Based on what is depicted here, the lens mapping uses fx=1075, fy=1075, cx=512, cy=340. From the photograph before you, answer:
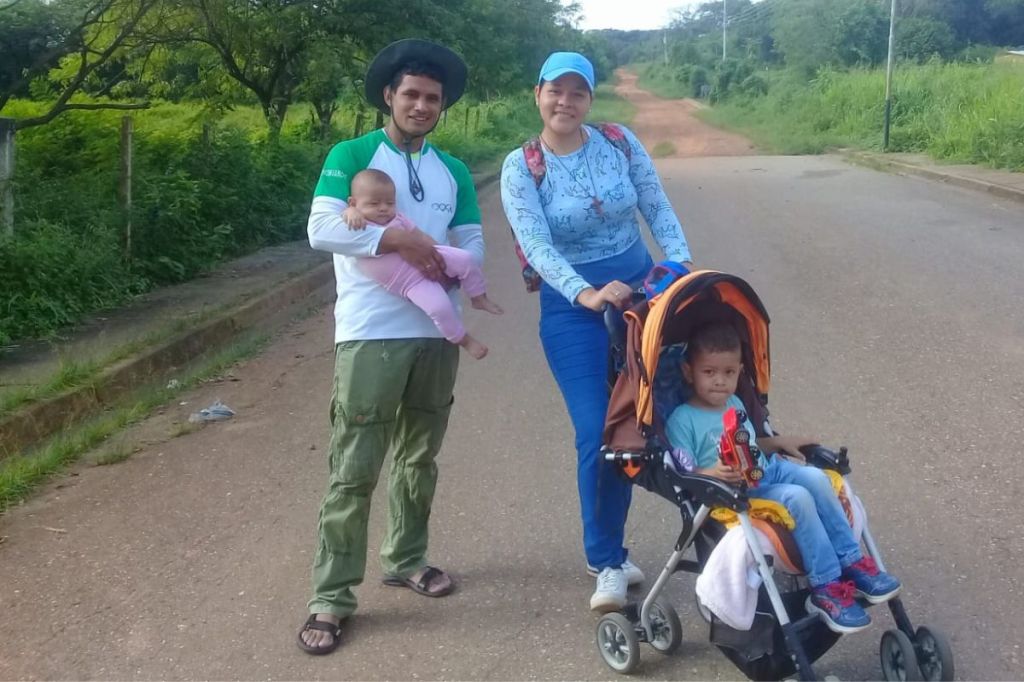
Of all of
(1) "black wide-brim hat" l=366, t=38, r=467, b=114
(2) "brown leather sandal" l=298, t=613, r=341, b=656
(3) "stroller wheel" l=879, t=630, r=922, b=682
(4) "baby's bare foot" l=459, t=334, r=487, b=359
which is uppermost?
(1) "black wide-brim hat" l=366, t=38, r=467, b=114

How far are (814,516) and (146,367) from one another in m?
5.14

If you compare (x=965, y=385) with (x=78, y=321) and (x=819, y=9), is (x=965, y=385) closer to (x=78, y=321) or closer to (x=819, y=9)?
(x=78, y=321)

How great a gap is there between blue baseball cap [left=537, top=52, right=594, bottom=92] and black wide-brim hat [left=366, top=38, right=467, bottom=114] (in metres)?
0.30

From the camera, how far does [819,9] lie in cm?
4778

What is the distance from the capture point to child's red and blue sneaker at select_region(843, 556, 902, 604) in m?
3.02

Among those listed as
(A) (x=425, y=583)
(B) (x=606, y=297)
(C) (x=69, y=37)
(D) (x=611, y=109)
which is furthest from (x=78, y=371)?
(D) (x=611, y=109)

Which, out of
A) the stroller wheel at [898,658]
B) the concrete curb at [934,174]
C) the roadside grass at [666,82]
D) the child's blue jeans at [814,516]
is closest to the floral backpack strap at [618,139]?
the child's blue jeans at [814,516]

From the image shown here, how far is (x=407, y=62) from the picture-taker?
3545mm

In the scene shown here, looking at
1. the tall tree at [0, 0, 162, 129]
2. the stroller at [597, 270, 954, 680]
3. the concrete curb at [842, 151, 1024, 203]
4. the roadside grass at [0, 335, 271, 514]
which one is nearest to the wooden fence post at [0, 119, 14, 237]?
the tall tree at [0, 0, 162, 129]

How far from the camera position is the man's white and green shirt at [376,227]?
135 inches

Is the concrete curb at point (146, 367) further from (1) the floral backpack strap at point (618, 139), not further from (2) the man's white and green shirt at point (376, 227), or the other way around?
(1) the floral backpack strap at point (618, 139)

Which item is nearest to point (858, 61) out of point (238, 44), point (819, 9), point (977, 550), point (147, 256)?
point (819, 9)

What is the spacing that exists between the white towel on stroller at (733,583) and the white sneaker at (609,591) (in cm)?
62

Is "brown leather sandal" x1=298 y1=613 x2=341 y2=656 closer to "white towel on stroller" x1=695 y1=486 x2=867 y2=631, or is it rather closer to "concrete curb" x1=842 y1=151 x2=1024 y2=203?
"white towel on stroller" x1=695 y1=486 x2=867 y2=631
